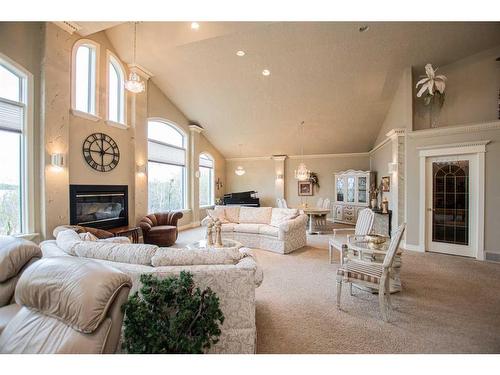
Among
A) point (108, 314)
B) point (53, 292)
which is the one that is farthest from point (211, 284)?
point (53, 292)

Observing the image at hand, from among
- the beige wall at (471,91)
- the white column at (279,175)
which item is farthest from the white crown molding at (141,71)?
the beige wall at (471,91)

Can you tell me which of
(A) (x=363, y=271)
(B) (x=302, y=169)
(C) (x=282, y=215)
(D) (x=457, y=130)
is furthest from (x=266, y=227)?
(D) (x=457, y=130)

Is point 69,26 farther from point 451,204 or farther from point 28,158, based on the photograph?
point 451,204

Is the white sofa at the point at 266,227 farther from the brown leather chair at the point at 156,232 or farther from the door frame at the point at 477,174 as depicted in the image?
the door frame at the point at 477,174

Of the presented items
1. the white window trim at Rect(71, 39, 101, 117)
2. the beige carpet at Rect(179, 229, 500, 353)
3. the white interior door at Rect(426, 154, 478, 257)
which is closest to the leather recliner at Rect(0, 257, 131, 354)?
the beige carpet at Rect(179, 229, 500, 353)

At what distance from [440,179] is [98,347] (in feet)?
20.0

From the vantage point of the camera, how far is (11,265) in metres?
1.89

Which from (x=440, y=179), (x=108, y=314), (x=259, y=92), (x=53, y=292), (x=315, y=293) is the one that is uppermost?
(x=259, y=92)

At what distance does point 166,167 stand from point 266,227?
3.75 m

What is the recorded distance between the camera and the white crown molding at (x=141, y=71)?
18.2ft

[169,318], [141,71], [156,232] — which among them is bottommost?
[156,232]

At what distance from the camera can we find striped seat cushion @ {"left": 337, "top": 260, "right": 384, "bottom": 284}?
8.29 feet

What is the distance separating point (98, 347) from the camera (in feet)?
4.38
